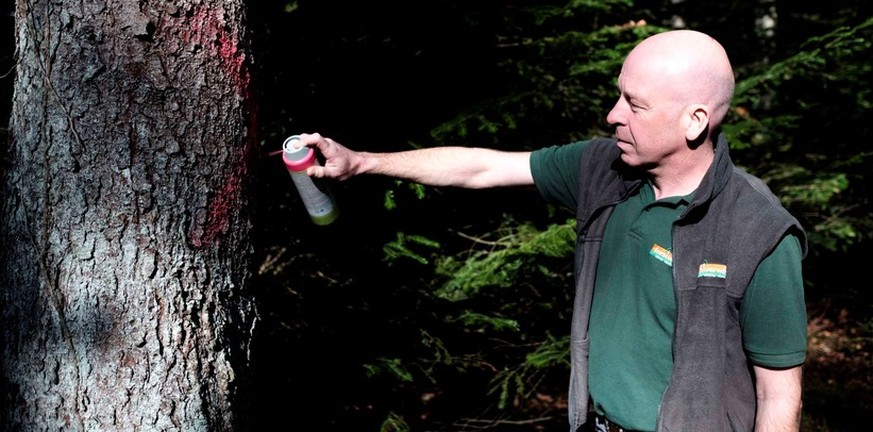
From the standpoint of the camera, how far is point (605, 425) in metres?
2.55

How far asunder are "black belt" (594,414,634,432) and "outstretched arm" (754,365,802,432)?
50cm

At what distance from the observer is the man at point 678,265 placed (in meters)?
2.14

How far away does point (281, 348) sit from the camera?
359cm

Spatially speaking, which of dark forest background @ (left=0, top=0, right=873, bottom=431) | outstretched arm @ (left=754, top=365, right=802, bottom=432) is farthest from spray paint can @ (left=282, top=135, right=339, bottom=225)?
outstretched arm @ (left=754, top=365, right=802, bottom=432)

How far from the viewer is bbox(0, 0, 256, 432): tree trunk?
1.92 meters

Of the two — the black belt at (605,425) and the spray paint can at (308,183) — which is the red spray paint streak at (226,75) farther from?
the black belt at (605,425)

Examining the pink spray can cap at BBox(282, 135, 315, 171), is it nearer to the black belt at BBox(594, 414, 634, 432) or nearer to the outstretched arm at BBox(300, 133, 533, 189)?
the outstretched arm at BBox(300, 133, 533, 189)

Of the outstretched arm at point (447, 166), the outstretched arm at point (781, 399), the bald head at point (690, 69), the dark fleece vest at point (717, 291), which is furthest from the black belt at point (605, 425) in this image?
the bald head at point (690, 69)

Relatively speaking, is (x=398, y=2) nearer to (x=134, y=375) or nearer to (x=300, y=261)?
(x=300, y=261)

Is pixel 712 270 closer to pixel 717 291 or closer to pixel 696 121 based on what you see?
pixel 717 291

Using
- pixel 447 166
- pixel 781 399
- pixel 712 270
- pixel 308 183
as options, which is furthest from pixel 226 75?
pixel 781 399

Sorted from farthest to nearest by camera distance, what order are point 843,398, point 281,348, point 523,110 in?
point 843,398, point 523,110, point 281,348

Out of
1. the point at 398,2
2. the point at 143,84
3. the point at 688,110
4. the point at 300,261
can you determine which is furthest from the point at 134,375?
the point at 398,2

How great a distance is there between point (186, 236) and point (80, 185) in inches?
13.7
